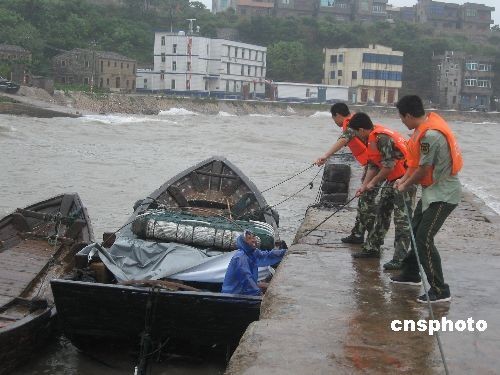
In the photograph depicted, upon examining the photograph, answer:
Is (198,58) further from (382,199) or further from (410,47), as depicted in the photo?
(382,199)

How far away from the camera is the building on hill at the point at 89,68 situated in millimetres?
69375

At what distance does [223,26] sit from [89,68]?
32871 mm

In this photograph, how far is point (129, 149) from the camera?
108 ft

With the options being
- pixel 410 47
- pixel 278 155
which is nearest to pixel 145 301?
pixel 278 155

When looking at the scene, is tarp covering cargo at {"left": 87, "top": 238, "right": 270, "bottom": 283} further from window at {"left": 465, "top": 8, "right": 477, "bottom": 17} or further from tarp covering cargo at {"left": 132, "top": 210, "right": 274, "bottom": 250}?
window at {"left": 465, "top": 8, "right": 477, "bottom": 17}

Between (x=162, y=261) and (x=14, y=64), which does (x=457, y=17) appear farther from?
(x=162, y=261)

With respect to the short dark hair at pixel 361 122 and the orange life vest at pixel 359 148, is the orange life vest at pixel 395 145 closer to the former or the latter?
the short dark hair at pixel 361 122

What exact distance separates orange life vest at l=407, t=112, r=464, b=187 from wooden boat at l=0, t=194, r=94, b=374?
423 cm

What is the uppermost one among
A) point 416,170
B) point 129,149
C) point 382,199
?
point 416,170


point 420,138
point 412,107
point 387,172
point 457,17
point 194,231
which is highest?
point 457,17

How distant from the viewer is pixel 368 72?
87.1m

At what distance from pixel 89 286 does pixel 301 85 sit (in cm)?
8060

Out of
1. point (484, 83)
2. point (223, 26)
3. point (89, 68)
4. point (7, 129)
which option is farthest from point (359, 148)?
point (484, 83)

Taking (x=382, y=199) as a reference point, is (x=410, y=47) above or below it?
above
